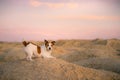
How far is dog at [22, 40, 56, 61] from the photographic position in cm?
791

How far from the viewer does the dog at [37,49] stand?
7914mm

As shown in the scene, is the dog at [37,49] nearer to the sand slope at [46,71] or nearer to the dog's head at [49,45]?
the dog's head at [49,45]

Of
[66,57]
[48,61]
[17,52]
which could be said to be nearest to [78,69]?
[48,61]

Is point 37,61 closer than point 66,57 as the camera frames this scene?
Yes

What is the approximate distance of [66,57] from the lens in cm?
1527

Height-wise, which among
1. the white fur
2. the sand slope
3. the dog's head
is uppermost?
the dog's head

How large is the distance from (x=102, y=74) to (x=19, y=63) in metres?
2.40

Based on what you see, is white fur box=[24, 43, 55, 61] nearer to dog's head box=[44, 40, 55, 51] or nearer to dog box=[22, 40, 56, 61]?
dog box=[22, 40, 56, 61]

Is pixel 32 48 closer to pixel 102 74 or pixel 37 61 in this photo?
pixel 37 61

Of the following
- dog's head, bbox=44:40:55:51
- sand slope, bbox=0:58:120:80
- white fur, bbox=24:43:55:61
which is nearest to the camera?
sand slope, bbox=0:58:120:80

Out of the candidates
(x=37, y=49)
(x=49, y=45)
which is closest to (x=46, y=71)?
(x=49, y=45)

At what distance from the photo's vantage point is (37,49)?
8.06 meters

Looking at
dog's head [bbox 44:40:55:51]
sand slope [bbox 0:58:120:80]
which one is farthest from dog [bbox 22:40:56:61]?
sand slope [bbox 0:58:120:80]

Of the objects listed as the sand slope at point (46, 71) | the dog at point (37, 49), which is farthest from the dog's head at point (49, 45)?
the sand slope at point (46, 71)
